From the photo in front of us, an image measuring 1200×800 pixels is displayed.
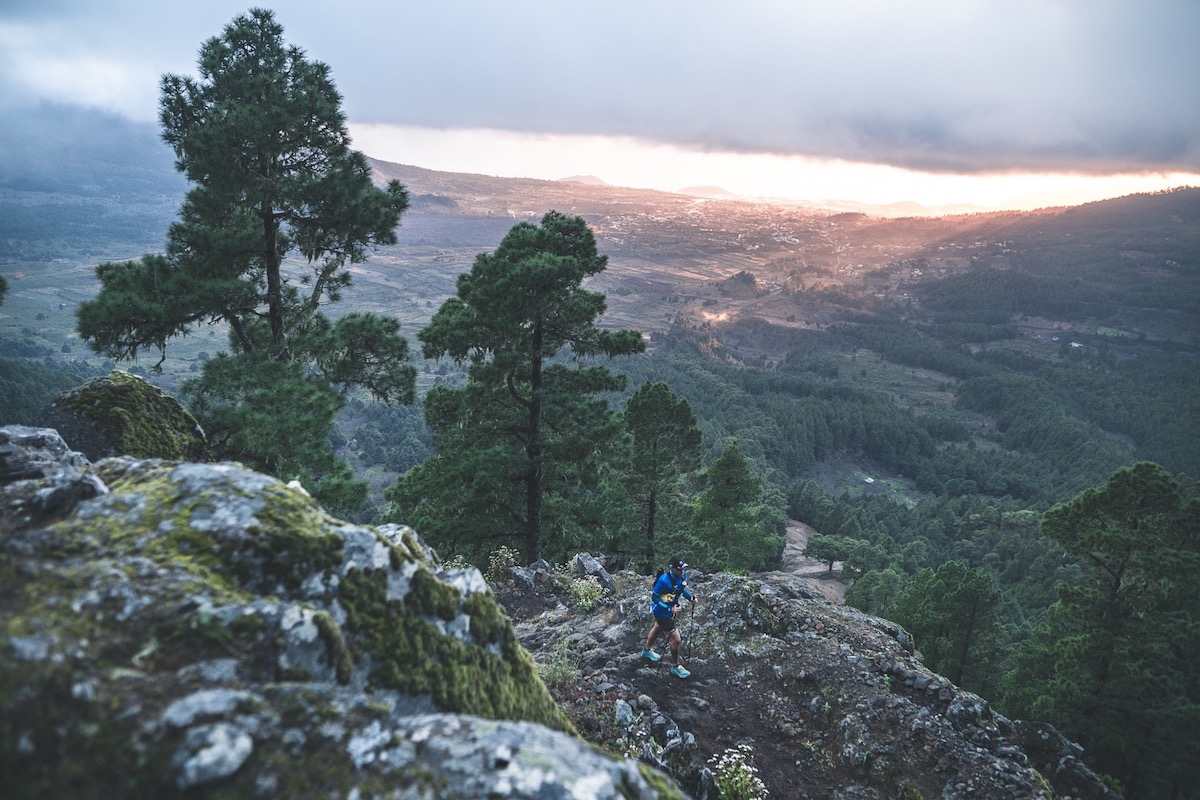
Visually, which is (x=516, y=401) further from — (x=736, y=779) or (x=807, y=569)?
(x=807, y=569)

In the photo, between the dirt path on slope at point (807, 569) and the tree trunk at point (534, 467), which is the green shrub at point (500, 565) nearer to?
the tree trunk at point (534, 467)

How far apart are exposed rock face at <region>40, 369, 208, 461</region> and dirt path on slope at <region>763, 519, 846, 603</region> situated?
65802 millimetres

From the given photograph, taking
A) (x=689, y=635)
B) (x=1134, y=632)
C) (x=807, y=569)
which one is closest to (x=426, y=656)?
(x=689, y=635)

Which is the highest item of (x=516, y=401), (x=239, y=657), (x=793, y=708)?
(x=239, y=657)

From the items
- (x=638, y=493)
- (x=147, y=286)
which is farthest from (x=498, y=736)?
(x=638, y=493)

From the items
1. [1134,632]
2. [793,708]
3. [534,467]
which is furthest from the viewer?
[1134,632]

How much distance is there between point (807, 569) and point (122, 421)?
84479 mm

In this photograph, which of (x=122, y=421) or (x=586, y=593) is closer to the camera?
(x=122, y=421)

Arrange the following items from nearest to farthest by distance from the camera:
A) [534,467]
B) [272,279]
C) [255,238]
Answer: [255,238] → [272,279] → [534,467]

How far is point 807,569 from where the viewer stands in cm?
8119

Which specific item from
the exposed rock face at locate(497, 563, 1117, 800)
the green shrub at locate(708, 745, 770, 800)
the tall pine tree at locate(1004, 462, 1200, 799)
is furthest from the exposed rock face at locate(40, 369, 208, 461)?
the tall pine tree at locate(1004, 462, 1200, 799)

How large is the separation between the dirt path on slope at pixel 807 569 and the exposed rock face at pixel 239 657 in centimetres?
6706

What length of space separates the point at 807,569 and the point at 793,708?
76015 millimetres

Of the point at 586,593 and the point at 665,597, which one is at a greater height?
the point at 665,597
